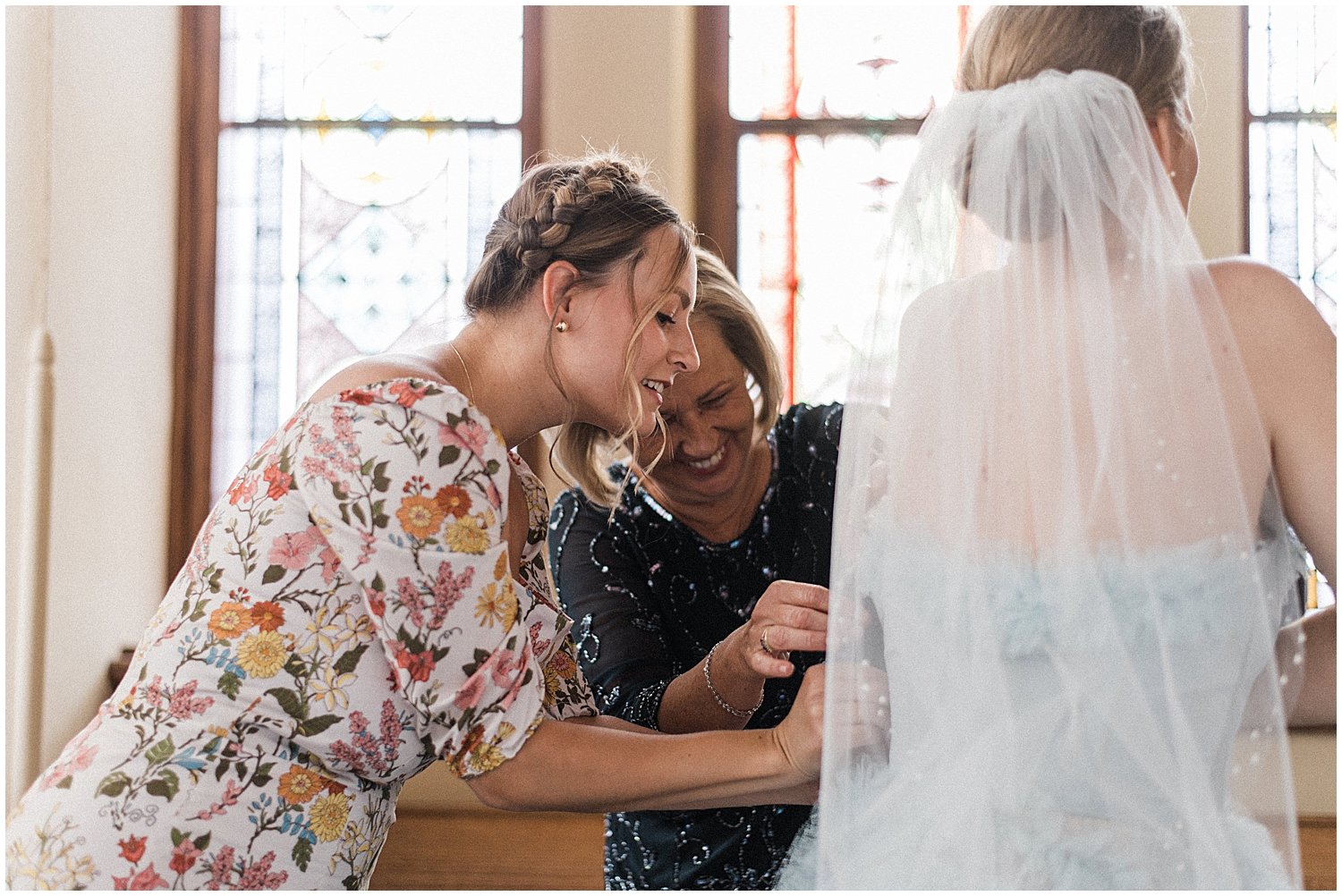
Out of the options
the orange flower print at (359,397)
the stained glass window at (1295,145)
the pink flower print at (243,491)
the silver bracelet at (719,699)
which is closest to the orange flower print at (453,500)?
the orange flower print at (359,397)

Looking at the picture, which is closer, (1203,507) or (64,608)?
(1203,507)

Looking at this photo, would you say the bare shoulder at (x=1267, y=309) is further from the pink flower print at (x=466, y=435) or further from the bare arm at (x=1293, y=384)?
the pink flower print at (x=466, y=435)

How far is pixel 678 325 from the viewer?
1558mm

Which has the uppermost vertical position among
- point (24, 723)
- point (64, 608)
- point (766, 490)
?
point (766, 490)

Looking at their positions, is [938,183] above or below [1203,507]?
above

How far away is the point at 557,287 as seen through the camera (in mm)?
1483

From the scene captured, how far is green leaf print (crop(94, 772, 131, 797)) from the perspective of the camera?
1.26 metres

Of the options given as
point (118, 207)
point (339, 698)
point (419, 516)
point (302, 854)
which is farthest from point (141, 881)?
point (118, 207)

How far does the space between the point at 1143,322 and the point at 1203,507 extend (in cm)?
18

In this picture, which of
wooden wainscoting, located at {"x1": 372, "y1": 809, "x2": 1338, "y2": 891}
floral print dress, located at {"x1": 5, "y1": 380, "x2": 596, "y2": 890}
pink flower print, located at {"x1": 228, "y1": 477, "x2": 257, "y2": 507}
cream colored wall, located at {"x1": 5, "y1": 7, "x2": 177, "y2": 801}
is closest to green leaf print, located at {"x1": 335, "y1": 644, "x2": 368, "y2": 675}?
floral print dress, located at {"x1": 5, "y1": 380, "x2": 596, "y2": 890}

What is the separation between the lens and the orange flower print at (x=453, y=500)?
128cm

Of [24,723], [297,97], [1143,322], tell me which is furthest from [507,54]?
[1143,322]

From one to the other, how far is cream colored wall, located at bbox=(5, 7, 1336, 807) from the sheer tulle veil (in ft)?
7.38

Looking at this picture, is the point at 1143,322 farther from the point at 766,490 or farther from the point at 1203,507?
the point at 766,490
